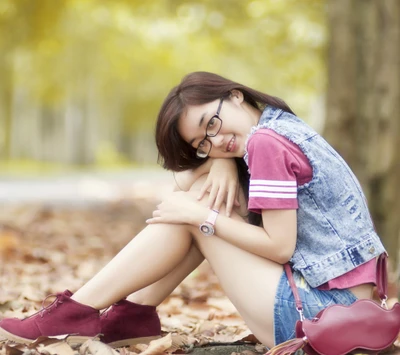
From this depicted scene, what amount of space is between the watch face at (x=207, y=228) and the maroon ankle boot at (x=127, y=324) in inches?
21.0

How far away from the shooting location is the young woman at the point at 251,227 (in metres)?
2.82

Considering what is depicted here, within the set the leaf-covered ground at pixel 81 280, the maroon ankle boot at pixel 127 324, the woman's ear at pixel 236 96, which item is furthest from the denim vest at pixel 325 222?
the maroon ankle boot at pixel 127 324

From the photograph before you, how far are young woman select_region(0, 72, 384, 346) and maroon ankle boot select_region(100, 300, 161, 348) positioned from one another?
13 mm

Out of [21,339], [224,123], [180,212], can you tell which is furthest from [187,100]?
[21,339]

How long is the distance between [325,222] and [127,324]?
0.94 m

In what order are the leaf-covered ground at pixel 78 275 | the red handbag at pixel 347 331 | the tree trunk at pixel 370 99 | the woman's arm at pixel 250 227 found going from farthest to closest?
the tree trunk at pixel 370 99, the leaf-covered ground at pixel 78 275, the woman's arm at pixel 250 227, the red handbag at pixel 347 331

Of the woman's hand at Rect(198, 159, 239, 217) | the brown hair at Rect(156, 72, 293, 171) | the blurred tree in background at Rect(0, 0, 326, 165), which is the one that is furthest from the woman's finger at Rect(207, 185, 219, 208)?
the blurred tree in background at Rect(0, 0, 326, 165)

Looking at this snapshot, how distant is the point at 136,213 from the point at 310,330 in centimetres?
908

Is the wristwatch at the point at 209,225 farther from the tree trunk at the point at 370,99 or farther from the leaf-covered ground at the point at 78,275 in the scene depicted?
the tree trunk at the point at 370,99

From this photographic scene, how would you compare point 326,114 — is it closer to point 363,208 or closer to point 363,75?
point 363,75

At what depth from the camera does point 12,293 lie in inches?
178

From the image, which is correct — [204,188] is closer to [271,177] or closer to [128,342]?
[271,177]

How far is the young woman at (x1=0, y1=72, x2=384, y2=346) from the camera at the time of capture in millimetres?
2822

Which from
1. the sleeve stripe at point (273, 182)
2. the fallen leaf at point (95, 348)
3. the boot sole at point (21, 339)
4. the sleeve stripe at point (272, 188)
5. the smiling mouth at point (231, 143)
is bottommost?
the fallen leaf at point (95, 348)
